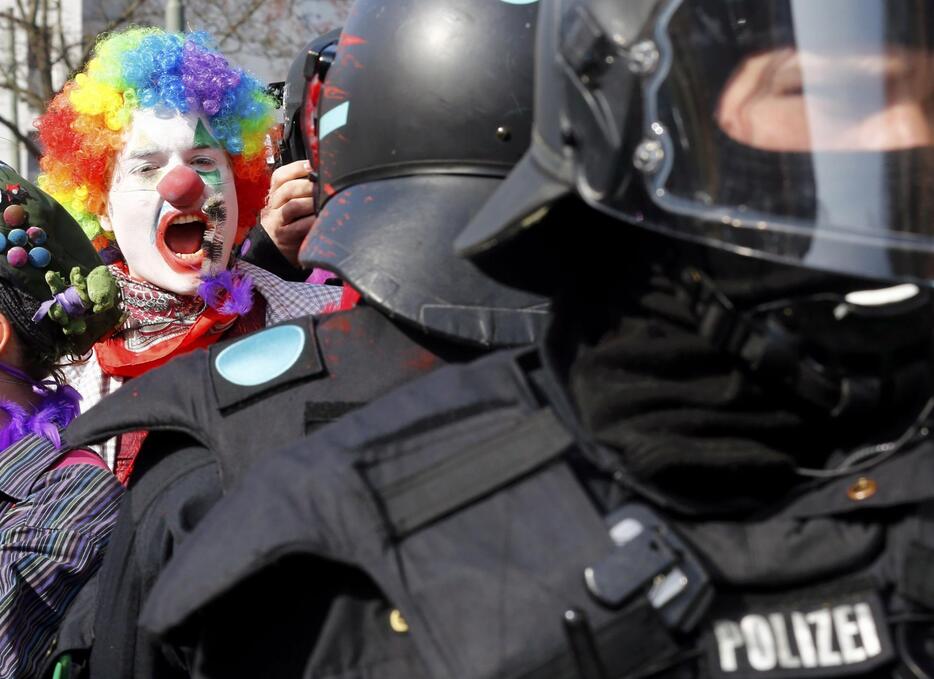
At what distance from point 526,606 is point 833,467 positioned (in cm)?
38

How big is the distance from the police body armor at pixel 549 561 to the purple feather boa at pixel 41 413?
4.41ft

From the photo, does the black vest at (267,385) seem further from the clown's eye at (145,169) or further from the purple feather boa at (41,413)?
the clown's eye at (145,169)

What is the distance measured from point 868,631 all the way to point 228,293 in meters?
2.56

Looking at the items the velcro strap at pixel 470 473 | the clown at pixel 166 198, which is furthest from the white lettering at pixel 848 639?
the clown at pixel 166 198

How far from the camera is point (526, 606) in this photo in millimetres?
1192

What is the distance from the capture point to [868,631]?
46.8 inches

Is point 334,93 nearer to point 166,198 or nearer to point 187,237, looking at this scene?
point 166,198

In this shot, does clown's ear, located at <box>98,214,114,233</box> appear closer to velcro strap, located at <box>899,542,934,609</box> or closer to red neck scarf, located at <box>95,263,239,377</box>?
red neck scarf, located at <box>95,263,239,377</box>

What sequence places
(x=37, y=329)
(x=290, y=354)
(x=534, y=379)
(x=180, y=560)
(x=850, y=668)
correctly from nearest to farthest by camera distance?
1. (x=850, y=668)
2. (x=180, y=560)
3. (x=534, y=379)
4. (x=290, y=354)
5. (x=37, y=329)

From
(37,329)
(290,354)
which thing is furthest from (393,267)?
(37,329)

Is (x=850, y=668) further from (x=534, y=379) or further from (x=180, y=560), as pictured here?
(x=180, y=560)

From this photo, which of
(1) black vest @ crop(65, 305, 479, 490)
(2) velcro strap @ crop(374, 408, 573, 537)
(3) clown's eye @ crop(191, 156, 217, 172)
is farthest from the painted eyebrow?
(2) velcro strap @ crop(374, 408, 573, 537)

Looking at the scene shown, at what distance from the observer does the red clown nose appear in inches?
133

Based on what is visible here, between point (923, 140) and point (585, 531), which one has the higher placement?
point (923, 140)
